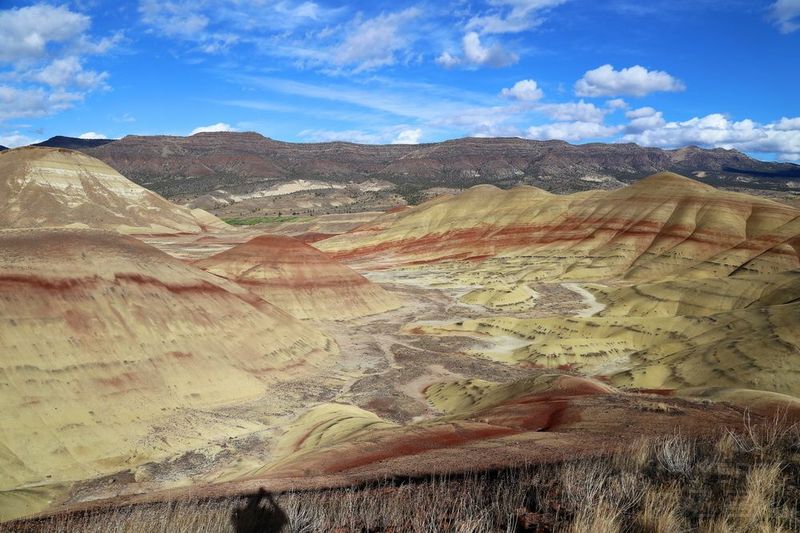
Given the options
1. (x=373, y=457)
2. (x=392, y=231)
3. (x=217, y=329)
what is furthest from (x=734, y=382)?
(x=392, y=231)

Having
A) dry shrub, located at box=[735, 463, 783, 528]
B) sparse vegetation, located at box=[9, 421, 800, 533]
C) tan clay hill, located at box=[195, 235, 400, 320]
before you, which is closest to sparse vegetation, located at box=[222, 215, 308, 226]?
tan clay hill, located at box=[195, 235, 400, 320]

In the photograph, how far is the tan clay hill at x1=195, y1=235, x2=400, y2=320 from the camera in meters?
53.5

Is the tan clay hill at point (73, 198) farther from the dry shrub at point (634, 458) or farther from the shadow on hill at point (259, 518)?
the dry shrub at point (634, 458)

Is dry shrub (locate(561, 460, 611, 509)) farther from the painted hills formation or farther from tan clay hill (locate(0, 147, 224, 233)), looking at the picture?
tan clay hill (locate(0, 147, 224, 233))

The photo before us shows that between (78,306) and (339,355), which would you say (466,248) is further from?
(78,306)

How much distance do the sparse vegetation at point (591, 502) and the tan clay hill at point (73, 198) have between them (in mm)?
105102

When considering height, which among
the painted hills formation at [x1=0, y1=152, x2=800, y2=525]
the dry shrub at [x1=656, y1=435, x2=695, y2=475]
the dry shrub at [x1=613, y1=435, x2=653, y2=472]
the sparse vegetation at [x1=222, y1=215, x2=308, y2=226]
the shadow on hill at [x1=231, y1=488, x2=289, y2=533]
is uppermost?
the sparse vegetation at [x1=222, y1=215, x2=308, y2=226]

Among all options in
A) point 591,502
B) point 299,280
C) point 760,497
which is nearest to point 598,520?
point 591,502

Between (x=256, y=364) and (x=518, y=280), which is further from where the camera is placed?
(x=518, y=280)

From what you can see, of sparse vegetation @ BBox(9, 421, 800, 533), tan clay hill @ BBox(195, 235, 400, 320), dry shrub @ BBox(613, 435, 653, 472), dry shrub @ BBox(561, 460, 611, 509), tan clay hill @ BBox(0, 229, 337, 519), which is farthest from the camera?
tan clay hill @ BBox(195, 235, 400, 320)

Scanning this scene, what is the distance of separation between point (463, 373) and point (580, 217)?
68634mm

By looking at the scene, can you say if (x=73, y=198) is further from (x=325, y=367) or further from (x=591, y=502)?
(x=591, y=502)

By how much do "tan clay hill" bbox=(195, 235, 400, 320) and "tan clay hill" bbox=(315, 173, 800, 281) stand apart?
86.2ft

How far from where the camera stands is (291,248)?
58.4 metres
